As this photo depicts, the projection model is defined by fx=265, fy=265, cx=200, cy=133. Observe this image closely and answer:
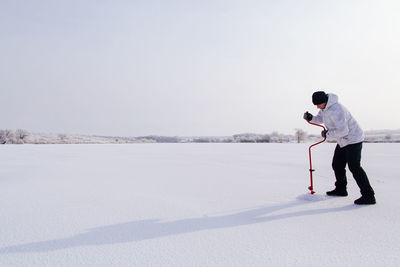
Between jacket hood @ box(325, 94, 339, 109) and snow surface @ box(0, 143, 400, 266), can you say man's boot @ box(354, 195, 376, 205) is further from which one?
jacket hood @ box(325, 94, 339, 109)

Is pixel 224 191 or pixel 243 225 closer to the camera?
pixel 243 225

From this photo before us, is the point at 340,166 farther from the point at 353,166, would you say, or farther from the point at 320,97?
the point at 320,97

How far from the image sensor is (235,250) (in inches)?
63.4

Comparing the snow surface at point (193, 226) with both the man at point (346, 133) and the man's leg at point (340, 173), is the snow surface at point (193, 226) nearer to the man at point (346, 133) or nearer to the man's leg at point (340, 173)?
the man's leg at point (340, 173)

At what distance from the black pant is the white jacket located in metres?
0.08

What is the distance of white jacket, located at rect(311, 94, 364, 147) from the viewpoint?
2.90 metres

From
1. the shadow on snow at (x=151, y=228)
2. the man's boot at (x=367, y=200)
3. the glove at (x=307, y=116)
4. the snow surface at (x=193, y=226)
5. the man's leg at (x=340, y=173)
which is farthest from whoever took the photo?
the glove at (x=307, y=116)

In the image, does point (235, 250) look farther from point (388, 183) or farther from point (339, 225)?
point (388, 183)

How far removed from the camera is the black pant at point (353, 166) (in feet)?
9.23

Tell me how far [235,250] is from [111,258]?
2.38ft

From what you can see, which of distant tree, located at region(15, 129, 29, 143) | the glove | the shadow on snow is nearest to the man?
the glove

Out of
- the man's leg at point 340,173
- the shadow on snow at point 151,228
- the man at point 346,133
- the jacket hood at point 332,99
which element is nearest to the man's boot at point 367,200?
the man at point 346,133

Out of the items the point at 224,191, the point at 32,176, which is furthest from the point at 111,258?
the point at 32,176

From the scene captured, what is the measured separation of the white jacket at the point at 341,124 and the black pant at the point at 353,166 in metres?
0.08
